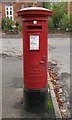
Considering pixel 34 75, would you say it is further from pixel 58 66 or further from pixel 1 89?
pixel 58 66

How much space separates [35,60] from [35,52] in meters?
0.14

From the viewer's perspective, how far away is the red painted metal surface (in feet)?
18.4

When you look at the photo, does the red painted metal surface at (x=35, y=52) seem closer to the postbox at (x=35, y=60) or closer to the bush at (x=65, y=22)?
the postbox at (x=35, y=60)

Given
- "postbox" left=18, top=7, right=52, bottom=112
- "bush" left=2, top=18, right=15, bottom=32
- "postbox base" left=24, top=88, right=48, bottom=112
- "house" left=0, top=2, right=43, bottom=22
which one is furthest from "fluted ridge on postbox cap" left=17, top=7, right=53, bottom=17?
"house" left=0, top=2, right=43, bottom=22

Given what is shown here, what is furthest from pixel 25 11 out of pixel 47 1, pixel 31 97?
pixel 47 1

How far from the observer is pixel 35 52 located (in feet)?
18.8

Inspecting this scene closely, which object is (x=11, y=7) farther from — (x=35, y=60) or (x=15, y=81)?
(x=35, y=60)

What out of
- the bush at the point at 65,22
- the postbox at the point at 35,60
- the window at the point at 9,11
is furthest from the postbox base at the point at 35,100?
the window at the point at 9,11

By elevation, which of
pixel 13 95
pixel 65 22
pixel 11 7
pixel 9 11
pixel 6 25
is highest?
pixel 11 7

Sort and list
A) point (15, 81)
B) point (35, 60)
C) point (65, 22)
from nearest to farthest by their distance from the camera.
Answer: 1. point (35, 60)
2. point (15, 81)
3. point (65, 22)

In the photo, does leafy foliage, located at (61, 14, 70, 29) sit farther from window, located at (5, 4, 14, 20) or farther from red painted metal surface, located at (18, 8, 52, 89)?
red painted metal surface, located at (18, 8, 52, 89)

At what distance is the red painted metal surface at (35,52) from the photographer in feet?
18.4

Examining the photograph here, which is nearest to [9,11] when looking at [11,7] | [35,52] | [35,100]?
[11,7]

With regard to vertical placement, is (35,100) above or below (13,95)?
above
